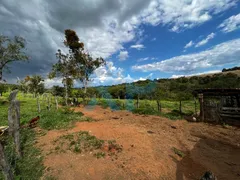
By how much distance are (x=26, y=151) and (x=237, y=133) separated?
11546 millimetres

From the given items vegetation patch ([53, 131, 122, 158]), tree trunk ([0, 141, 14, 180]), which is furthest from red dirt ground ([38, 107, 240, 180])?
tree trunk ([0, 141, 14, 180])

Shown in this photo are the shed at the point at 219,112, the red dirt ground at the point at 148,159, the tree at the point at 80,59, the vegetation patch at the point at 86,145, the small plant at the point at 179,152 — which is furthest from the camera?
the tree at the point at 80,59

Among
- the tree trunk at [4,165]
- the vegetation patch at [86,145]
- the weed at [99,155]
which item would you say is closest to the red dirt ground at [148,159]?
the weed at [99,155]

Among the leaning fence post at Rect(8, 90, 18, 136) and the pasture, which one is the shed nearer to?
the pasture

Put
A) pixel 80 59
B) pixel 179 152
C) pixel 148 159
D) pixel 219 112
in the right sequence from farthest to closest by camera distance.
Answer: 1. pixel 80 59
2. pixel 219 112
3. pixel 179 152
4. pixel 148 159

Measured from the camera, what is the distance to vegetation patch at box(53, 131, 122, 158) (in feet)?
19.6

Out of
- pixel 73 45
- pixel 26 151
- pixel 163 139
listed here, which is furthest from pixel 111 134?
pixel 73 45

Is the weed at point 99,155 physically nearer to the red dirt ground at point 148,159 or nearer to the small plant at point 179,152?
the red dirt ground at point 148,159

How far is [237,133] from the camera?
30.6ft

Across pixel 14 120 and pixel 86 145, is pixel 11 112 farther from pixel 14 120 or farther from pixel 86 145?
pixel 86 145

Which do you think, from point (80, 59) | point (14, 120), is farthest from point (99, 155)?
point (80, 59)

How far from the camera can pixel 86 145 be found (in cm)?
642

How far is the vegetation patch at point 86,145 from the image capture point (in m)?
5.96

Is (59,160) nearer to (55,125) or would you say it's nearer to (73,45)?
(55,125)
